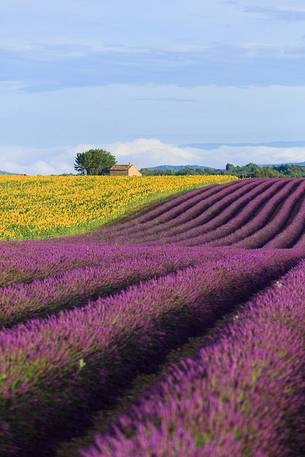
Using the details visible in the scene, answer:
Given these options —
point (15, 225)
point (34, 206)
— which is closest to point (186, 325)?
point (15, 225)

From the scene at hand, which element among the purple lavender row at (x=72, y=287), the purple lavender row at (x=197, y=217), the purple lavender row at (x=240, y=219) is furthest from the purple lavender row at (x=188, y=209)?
the purple lavender row at (x=72, y=287)

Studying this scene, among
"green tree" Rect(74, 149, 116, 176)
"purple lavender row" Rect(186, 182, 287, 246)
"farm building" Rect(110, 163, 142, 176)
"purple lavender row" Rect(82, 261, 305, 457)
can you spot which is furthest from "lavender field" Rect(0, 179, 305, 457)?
"green tree" Rect(74, 149, 116, 176)

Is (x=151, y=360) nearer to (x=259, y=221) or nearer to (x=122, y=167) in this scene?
(x=259, y=221)

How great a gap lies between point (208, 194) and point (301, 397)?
34.3 metres

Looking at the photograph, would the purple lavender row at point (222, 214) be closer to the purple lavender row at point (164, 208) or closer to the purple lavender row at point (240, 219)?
the purple lavender row at point (240, 219)

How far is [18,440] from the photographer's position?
4.60 metres

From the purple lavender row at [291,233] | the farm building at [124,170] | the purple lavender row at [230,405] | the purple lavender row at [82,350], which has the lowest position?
the purple lavender row at [291,233]

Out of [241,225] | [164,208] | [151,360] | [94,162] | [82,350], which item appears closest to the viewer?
[82,350]

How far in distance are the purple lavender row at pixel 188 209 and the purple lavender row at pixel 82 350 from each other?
19.2 metres

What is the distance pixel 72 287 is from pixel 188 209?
25858 millimetres

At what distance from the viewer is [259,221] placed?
98.5 feet

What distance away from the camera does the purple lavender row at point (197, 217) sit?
88.6ft

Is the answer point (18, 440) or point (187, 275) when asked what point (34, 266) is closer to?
point (187, 275)

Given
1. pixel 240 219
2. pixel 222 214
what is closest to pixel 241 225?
pixel 240 219
